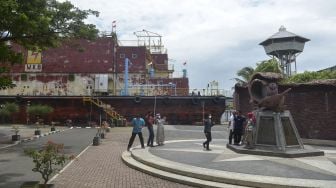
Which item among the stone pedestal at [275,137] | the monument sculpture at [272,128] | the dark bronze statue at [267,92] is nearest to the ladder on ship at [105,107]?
the dark bronze statue at [267,92]

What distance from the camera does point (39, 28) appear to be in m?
20.9

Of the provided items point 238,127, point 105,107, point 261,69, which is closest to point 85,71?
point 105,107

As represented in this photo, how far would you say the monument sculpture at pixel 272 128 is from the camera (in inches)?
583

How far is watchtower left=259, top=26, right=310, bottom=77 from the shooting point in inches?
2096

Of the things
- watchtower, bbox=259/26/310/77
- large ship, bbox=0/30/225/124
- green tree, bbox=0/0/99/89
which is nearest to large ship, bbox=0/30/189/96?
large ship, bbox=0/30/225/124

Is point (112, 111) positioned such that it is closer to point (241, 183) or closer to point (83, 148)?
point (83, 148)

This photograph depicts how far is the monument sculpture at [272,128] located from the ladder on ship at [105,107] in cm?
2704

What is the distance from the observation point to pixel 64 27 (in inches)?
938

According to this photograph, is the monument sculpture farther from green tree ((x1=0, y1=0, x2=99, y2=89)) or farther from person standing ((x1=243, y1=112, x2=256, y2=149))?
green tree ((x1=0, y1=0, x2=99, y2=89))

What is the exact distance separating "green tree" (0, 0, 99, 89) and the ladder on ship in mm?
17513

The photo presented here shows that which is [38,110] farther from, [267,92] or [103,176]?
[103,176]

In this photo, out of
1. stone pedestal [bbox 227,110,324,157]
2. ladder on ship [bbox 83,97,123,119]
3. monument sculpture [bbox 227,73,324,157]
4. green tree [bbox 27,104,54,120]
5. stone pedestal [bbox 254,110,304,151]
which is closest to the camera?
stone pedestal [bbox 227,110,324,157]

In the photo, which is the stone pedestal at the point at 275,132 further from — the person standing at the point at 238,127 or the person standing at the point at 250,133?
the person standing at the point at 238,127

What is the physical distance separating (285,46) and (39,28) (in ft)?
129
